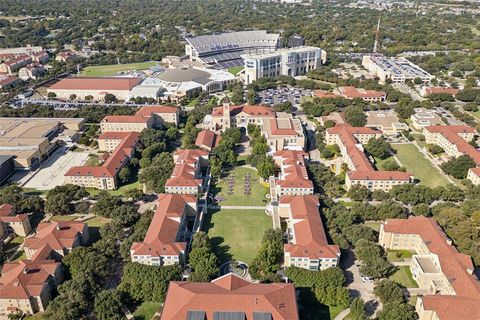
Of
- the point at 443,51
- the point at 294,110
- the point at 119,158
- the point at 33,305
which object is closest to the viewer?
A: the point at 33,305

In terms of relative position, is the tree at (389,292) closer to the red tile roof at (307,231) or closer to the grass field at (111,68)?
the red tile roof at (307,231)

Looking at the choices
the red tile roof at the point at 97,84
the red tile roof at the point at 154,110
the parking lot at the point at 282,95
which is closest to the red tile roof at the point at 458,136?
the parking lot at the point at 282,95

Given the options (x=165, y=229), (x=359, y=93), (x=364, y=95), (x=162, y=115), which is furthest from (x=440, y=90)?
(x=165, y=229)

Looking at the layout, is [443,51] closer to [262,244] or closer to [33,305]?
[262,244]

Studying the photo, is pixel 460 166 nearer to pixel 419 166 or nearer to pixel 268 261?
pixel 419 166

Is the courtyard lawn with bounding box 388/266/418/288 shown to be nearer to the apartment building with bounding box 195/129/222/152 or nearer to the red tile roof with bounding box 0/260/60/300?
the apartment building with bounding box 195/129/222/152

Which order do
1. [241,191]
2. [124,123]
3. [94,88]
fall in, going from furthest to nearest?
[94,88], [124,123], [241,191]

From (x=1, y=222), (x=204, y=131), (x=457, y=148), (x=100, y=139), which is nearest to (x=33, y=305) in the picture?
(x=1, y=222)
